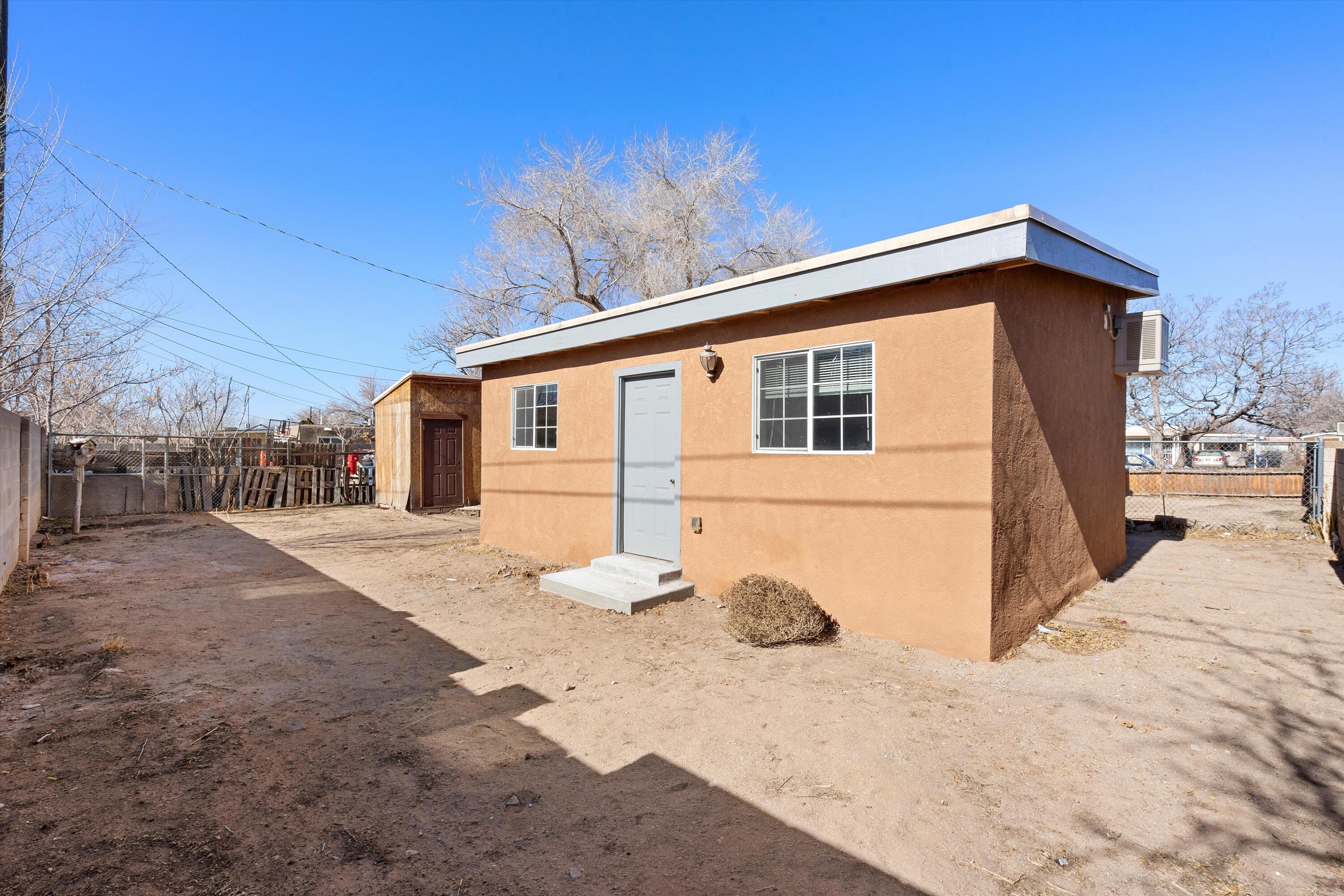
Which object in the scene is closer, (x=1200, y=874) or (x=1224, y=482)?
(x=1200, y=874)

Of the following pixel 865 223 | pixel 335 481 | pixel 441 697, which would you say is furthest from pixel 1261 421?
pixel 335 481

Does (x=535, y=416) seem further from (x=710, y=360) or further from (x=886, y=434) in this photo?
(x=886, y=434)

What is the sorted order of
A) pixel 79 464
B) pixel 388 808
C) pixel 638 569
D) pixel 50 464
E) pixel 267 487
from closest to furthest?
pixel 388 808, pixel 638 569, pixel 79 464, pixel 50 464, pixel 267 487

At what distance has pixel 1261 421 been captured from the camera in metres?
21.2

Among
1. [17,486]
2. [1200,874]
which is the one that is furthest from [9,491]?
[1200,874]

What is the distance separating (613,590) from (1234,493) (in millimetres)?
15124

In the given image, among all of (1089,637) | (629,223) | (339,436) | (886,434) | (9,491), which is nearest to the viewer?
(1089,637)

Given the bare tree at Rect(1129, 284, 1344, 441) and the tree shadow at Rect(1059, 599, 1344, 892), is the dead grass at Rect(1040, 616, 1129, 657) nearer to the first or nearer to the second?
the tree shadow at Rect(1059, 599, 1344, 892)

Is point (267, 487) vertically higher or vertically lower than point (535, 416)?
lower

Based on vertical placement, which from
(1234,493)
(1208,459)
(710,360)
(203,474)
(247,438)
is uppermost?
(710,360)

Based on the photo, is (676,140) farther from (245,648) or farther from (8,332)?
(245,648)

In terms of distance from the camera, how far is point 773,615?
538cm

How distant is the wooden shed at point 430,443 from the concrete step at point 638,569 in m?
7.64

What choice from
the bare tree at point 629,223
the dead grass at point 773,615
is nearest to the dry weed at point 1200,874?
the dead grass at point 773,615
